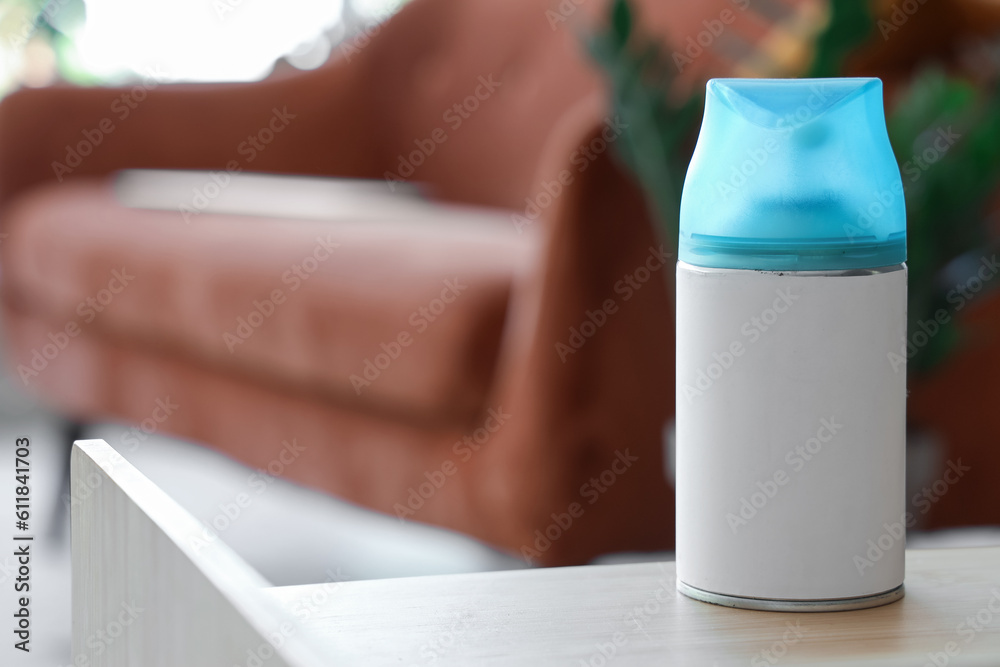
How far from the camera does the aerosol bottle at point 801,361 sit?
0.48 m

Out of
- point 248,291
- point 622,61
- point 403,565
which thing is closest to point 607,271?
point 622,61

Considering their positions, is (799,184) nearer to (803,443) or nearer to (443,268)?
(803,443)

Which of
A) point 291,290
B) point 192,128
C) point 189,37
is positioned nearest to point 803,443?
point 291,290

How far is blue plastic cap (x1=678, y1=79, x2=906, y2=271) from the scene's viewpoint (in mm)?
485

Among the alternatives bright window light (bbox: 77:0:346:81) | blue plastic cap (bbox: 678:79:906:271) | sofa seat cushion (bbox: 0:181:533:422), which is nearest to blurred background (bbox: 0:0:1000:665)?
sofa seat cushion (bbox: 0:181:533:422)

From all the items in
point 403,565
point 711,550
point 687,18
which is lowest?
point 403,565

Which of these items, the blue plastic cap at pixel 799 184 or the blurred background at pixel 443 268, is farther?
the blurred background at pixel 443 268

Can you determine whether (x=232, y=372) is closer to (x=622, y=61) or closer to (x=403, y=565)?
(x=403, y=565)

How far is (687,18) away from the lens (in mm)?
1841

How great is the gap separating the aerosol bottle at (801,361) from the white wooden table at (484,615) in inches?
0.8

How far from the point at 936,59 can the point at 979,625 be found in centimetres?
102

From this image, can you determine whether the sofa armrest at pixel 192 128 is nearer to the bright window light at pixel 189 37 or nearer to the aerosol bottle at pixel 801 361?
the bright window light at pixel 189 37

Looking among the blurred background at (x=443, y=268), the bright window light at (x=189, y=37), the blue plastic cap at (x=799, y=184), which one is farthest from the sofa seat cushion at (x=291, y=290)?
the bright window light at (x=189, y=37)

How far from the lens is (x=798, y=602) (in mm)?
480
